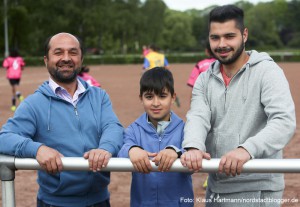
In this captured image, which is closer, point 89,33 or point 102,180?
point 102,180

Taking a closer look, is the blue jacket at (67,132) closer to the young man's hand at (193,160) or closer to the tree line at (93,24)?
the young man's hand at (193,160)

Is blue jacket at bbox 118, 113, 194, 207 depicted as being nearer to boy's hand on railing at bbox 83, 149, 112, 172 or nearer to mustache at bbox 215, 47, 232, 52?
boy's hand on railing at bbox 83, 149, 112, 172

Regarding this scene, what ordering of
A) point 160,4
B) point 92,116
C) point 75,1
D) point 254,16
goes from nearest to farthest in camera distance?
1. point 92,116
2. point 75,1
3. point 160,4
4. point 254,16

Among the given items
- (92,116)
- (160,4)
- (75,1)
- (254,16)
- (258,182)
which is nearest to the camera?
(258,182)

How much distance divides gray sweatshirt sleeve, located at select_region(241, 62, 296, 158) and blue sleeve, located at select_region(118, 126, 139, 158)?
0.59 metres

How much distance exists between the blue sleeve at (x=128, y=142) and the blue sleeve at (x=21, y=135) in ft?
1.35

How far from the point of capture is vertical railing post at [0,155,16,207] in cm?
212

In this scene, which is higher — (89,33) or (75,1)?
(75,1)

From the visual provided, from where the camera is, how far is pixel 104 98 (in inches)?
108

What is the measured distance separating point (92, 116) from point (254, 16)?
98.1 metres

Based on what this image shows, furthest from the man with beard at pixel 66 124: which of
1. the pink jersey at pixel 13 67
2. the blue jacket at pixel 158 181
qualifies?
the pink jersey at pixel 13 67

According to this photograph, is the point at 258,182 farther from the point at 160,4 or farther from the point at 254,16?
the point at 254,16

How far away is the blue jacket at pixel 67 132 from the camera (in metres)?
2.52

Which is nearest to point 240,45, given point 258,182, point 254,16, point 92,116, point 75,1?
point 258,182
